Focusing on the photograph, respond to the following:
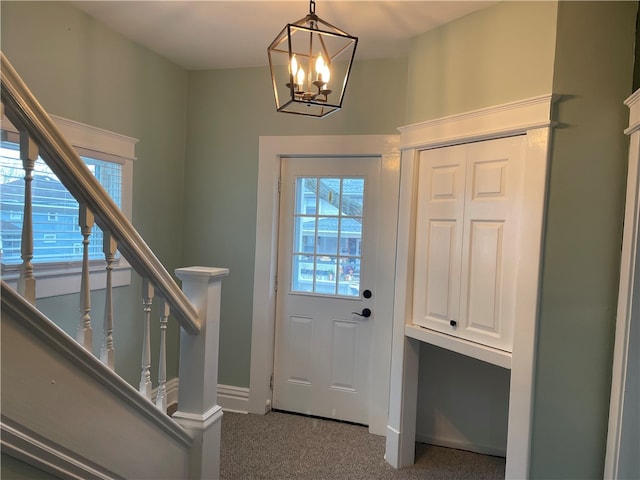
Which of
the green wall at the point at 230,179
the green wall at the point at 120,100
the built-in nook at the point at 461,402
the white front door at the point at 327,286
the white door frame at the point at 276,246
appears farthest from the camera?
the green wall at the point at 230,179

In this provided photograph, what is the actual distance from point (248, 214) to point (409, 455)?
6.52 feet

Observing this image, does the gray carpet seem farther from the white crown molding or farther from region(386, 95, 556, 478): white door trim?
the white crown molding

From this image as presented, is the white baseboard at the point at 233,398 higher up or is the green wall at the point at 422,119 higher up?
the green wall at the point at 422,119

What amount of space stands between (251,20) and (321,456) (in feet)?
8.85

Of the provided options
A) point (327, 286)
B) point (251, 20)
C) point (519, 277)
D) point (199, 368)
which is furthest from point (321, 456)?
point (251, 20)

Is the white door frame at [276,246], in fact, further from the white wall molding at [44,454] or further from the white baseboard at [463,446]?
the white wall molding at [44,454]

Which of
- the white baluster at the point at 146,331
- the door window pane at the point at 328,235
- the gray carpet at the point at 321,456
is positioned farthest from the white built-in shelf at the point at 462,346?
the white baluster at the point at 146,331

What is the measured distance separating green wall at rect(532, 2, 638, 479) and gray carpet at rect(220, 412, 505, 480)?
0.87 meters

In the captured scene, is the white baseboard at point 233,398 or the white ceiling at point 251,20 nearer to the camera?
the white ceiling at point 251,20

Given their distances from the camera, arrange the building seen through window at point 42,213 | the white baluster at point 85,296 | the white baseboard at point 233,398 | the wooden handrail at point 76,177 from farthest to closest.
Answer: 1. the white baseboard at point 233,398
2. the building seen through window at point 42,213
3. the white baluster at point 85,296
4. the wooden handrail at point 76,177

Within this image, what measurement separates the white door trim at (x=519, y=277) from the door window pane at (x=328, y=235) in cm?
53

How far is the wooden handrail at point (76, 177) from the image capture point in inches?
43.9

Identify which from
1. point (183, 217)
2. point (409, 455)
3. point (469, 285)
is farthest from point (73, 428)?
point (183, 217)

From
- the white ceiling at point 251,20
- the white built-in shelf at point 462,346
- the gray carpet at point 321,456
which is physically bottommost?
the gray carpet at point 321,456
